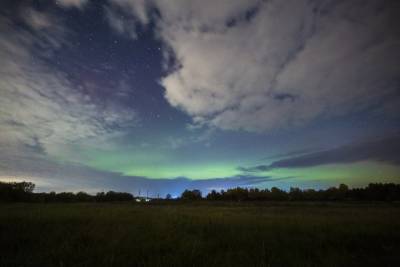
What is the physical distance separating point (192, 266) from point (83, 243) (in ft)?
13.6

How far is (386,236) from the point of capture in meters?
12.4

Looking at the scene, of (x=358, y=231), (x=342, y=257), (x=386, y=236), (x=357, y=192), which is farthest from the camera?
(x=357, y=192)

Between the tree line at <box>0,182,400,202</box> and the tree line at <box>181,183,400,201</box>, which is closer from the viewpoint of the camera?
the tree line at <box>0,182,400,202</box>

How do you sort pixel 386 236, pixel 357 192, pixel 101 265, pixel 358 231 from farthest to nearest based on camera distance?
pixel 357 192
pixel 358 231
pixel 386 236
pixel 101 265

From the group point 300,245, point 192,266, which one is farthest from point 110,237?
point 300,245

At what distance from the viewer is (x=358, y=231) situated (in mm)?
13234

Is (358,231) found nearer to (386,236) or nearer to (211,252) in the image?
(386,236)

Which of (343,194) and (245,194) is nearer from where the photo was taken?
(343,194)

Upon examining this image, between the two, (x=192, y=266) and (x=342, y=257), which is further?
(x=342, y=257)

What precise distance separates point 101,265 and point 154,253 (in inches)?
69.1

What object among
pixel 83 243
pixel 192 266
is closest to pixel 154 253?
pixel 192 266

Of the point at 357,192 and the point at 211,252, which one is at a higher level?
Result: the point at 357,192

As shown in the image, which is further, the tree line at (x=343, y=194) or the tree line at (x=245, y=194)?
the tree line at (x=343, y=194)

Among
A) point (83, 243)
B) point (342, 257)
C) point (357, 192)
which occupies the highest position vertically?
point (357, 192)
